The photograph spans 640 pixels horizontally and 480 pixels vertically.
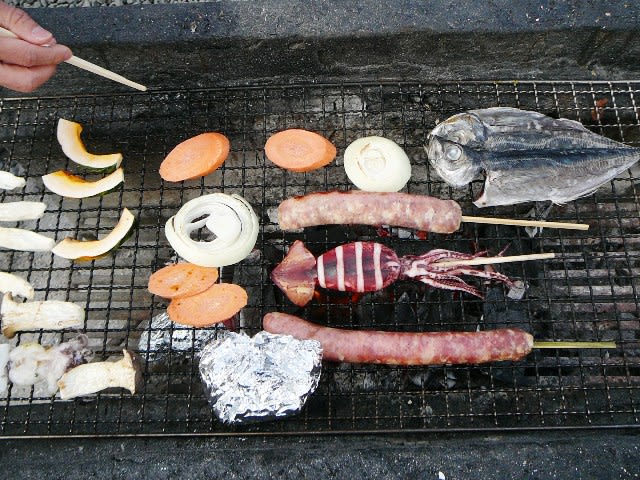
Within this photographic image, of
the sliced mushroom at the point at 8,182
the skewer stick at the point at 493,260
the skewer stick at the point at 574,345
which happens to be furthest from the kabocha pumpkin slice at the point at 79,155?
the skewer stick at the point at 574,345

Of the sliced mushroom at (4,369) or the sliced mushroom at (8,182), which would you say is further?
the sliced mushroom at (8,182)

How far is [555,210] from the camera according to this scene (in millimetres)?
3930

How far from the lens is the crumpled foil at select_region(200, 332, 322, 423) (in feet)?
10.1

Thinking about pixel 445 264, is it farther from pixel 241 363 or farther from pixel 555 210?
pixel 241 363

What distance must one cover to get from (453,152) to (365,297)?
3.80 ft

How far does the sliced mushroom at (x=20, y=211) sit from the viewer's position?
3682 millimetres

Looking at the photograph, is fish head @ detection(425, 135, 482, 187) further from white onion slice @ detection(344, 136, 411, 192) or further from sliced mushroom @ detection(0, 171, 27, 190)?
sliced mushroom @ detection(0, 171, 27, 190)

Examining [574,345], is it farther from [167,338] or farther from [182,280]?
[167,338]

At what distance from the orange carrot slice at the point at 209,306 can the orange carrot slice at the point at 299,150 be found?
95cm

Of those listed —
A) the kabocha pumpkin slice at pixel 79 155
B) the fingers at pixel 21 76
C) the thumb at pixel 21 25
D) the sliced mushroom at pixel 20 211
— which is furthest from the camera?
the kabocha pumpkin slice at pixel 79 155

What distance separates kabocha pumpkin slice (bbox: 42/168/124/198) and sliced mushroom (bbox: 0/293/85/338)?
30.9 inches

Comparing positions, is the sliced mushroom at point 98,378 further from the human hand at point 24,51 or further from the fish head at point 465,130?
the fish head at point 465,130

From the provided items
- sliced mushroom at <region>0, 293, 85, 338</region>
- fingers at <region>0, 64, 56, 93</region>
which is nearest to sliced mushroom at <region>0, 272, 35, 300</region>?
sliced mushroom at <region>0, 293, 85, 338</region>

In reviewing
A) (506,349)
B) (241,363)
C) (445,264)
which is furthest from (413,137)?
(241,363)
